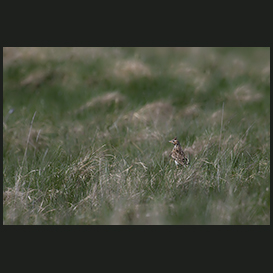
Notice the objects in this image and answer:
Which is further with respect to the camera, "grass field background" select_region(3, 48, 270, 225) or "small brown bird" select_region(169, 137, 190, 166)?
"small brown bird" select_region(169, 137, 190, 166)

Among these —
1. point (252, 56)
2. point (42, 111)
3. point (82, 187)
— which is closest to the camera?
point (82, 187)

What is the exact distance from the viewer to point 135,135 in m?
6.61

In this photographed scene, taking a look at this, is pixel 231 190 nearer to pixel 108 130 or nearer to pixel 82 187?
pixel 82 187

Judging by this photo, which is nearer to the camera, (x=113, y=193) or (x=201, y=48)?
(x=113, y=193)

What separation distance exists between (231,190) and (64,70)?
7288 millimetres

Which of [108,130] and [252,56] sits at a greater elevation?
[252,56]

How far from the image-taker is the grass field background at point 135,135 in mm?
4059

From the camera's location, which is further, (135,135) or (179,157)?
(135,135)

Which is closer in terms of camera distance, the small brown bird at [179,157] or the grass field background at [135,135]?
the grass field background at [135,135]

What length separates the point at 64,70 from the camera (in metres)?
10.4

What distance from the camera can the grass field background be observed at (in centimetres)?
406

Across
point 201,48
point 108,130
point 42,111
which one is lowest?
point 108,130

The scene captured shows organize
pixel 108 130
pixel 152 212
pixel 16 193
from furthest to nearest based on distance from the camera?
pixel 108 130, pixel 16 193, pixel 152 212

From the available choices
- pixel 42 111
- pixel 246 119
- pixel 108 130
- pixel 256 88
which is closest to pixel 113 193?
pixel 108 130
